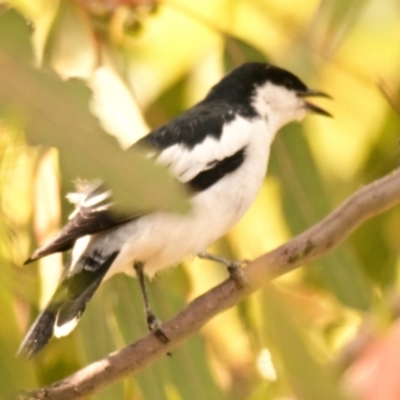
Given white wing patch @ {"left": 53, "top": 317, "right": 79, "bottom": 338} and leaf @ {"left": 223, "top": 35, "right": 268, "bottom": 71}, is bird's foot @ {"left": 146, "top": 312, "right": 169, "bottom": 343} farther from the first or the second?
leaf @ {"left": 223, "top": 35, "right": 268, "bottom": 71}

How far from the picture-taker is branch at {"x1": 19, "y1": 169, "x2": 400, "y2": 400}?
124 cm

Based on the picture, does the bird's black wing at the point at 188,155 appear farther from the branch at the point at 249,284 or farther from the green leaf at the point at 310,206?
the branch at the point at 249,284

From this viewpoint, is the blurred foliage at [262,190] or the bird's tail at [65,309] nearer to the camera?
the bird's tail at [65,309]

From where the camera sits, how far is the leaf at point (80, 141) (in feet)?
1.86

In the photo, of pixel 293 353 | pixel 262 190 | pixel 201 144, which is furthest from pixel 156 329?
pixel 262 190

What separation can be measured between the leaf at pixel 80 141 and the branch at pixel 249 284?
627 mm

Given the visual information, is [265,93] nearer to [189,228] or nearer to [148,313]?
[189,228]

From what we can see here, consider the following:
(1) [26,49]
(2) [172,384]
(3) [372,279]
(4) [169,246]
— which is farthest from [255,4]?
(1) [26,49]

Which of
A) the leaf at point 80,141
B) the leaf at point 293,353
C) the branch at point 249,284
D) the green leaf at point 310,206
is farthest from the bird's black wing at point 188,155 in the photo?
the leaf at point 80,141

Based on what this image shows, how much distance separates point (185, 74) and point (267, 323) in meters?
1.06

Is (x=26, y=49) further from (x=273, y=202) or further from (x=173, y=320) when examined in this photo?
(x=273, y=202)

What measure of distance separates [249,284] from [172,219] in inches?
8.1

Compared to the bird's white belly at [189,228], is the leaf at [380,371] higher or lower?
lower

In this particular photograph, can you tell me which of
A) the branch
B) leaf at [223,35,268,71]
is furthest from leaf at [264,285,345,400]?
leaf at [223,35,268,71]
